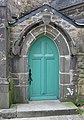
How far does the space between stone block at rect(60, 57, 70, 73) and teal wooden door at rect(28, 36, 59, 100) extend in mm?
204

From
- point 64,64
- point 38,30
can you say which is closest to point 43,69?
point 64,64

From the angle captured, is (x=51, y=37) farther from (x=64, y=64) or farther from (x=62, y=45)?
(x=64, y=64)

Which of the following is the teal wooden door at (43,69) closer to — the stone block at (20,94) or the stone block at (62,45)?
the stone block at (62,45)

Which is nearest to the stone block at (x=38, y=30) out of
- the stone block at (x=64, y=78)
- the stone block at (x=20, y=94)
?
the stone block at (x=64, y=78)

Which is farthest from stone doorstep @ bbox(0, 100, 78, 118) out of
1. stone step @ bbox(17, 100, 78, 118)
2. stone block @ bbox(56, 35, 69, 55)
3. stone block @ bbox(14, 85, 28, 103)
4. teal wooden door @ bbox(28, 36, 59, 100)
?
stone block @ bbox(56, 35, 69, 55)

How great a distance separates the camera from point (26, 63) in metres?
6.20

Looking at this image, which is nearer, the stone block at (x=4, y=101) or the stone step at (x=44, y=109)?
the stone step at (x=44, y=109)

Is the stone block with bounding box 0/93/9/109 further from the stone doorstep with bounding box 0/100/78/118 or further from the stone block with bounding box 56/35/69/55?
the stone block with bounding box 56/35/69/55

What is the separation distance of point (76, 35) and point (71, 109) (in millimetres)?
2314

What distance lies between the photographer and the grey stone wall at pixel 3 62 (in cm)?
562

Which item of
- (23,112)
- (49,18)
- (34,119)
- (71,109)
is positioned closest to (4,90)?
(23,112)

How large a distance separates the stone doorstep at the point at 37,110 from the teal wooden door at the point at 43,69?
24.8 inches

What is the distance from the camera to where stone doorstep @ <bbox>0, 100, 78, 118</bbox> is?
5.43m

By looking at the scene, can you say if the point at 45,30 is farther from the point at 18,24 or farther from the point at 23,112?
the point at 23,112
